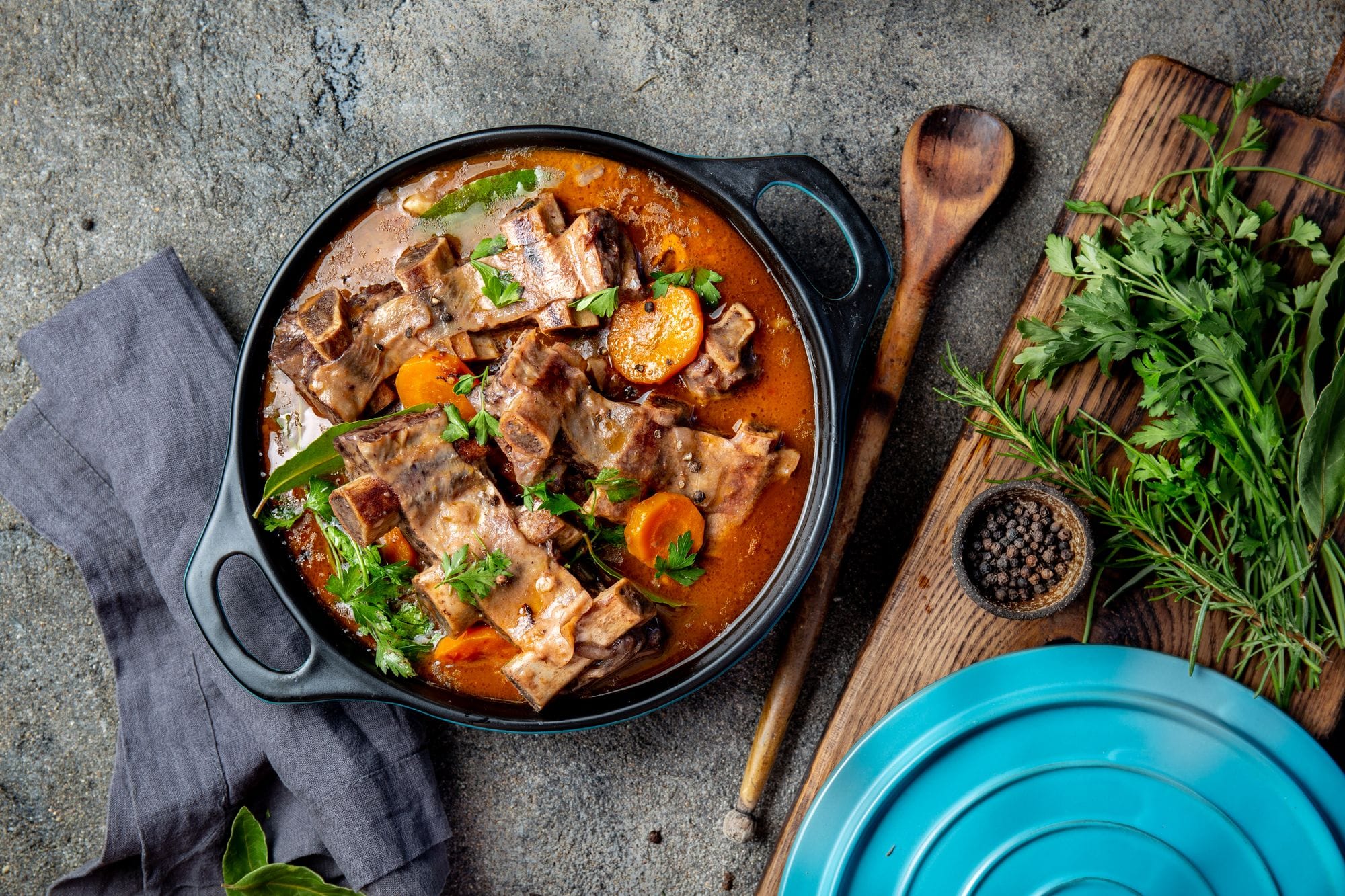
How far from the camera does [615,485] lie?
2137 mm

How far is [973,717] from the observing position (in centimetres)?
221

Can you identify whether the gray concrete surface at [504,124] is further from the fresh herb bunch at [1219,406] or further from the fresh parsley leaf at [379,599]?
the fresh parsley leaf at [379,599]

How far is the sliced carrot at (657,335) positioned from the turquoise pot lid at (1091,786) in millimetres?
1099

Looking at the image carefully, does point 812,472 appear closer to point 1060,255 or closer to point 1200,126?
point 1060,255

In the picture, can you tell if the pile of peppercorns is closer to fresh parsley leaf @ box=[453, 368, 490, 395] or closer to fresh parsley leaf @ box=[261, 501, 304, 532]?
fresh parsley leaf @ box=[453, 368, 490, 395]

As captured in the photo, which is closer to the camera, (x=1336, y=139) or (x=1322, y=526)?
(x=1322, y=526)

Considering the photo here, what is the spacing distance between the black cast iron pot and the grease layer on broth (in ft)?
0.19

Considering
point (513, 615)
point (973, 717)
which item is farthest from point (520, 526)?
point (973, 717)

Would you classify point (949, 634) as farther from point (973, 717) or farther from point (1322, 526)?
point (1322, 526)

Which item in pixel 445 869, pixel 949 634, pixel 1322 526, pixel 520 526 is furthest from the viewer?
pixel 445 869

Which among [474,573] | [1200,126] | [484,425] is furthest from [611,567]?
[1200,126]

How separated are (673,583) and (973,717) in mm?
854

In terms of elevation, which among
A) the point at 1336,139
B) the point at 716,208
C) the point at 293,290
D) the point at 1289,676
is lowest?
the point at 1289,676

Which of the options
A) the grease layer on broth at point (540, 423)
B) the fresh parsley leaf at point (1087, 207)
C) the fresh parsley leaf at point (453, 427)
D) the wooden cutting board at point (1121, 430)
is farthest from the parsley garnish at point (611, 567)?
the fresh parsley leaf at point (1087, 207)
